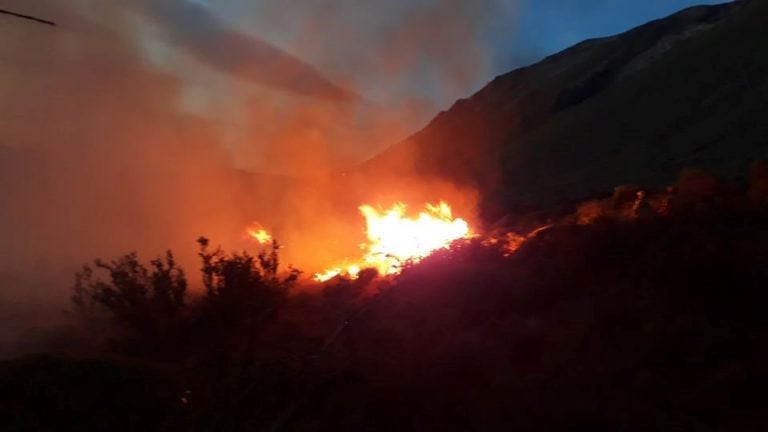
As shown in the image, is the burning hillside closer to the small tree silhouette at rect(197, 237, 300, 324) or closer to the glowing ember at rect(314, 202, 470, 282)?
the glowing ember at rect(314, 202, 470, 282)

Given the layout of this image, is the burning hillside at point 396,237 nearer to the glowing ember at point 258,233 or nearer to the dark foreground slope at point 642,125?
the glowing ember at point 258,233

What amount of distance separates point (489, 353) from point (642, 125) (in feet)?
115

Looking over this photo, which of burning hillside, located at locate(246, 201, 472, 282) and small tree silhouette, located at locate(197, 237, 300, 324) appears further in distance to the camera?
burning hillside, located at locate(246, 201, 472, 282)

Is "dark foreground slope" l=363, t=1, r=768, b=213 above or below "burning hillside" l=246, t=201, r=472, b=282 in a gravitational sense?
above

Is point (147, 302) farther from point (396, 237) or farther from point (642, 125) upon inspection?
point (642, 125)

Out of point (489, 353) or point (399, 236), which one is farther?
point (399, 236)

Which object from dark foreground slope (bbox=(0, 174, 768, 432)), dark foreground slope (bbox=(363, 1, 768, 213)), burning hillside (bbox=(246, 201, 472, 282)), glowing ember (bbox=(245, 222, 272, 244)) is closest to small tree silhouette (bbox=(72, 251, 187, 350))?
dark foreground slope (bbox=(0, 174, 768, 432))

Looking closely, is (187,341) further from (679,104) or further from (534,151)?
(534,151)

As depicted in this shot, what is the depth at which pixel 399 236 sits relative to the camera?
17984 mm

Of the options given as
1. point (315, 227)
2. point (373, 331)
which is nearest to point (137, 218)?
point (315, 227)

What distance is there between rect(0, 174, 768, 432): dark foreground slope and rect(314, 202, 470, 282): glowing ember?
2277 mm

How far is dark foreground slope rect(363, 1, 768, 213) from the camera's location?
1337 inches

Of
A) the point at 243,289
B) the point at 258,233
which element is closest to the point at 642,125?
the point at 258,233

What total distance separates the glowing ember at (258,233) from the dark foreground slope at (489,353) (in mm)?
5041
